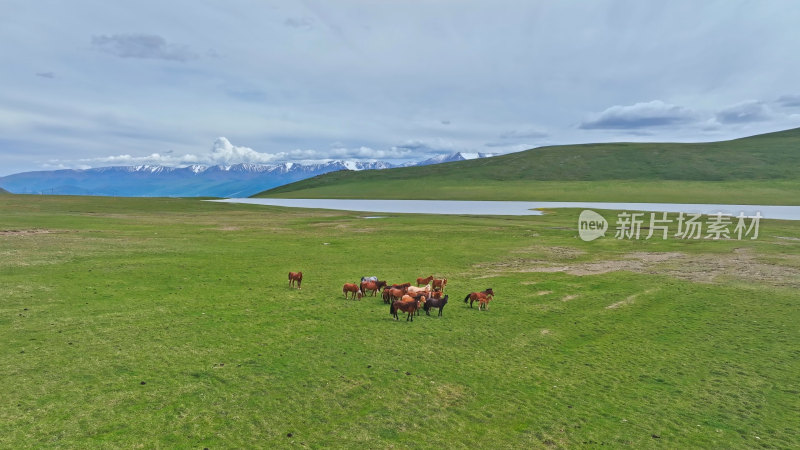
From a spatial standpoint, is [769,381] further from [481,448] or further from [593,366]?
[481,448]

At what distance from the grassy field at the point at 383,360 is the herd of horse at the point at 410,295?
72 centimetres

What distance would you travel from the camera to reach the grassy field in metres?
10.2

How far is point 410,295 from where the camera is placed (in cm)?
2103

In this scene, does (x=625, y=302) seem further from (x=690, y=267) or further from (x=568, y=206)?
(x=568, y=206)

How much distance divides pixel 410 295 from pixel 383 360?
6900 mm

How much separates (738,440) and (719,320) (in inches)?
474

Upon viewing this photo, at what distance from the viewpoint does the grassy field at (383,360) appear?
→ 10219 millimetres

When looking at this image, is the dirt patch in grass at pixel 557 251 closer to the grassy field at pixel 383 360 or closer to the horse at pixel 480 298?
the grassy field at pixel 383 360

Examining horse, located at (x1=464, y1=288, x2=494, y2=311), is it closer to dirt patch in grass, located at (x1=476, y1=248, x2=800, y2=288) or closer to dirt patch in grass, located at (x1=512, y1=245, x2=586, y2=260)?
dirt patch in grass, located at (x1=476, y1=248, x2=800, y2=288)

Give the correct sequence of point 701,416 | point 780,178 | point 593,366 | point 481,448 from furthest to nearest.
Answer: point 780,178 → point 593,366 → point 701,416 → point 481,448

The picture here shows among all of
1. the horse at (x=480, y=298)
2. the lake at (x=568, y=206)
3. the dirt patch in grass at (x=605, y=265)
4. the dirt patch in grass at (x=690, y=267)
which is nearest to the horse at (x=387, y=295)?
the horse at (x=480, y=298)

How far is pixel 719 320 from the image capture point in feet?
65.3

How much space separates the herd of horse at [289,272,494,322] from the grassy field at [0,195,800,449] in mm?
724

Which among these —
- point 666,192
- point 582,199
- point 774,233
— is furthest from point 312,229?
point 666,192
